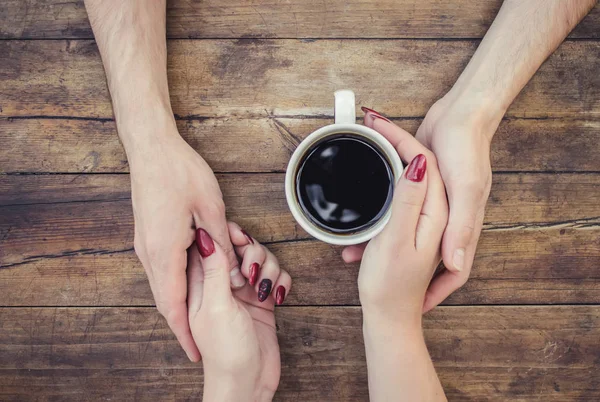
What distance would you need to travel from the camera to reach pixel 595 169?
0.85 m

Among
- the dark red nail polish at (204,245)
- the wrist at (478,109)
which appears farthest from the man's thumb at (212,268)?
the wrist at (478,109)

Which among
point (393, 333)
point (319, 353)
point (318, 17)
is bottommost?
point (319, 353)

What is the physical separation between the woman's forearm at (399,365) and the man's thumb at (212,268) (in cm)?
24

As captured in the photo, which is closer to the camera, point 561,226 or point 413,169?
point 413,169

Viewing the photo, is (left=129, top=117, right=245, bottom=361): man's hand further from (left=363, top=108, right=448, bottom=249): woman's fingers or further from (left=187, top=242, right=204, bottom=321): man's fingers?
(left=363, top=108, right=448, bottom=249): woman's fingers

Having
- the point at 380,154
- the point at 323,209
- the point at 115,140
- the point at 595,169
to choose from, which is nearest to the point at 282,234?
the point at 323,209

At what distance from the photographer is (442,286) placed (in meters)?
0.77

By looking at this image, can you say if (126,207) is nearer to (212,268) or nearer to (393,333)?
(212,268)

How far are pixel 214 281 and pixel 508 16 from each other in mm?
676

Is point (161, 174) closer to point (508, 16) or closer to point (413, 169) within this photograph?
point (413, 169)

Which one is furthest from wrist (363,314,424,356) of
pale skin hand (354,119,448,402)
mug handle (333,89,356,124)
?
mug handle (333,89,356,124)

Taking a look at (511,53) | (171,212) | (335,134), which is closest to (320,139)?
(335,134)

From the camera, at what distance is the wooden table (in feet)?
2.75

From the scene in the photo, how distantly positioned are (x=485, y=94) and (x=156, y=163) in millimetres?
557
